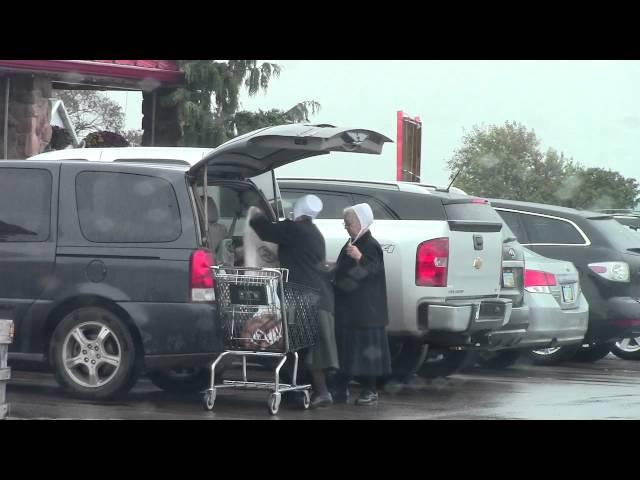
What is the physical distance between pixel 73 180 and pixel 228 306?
1.57 metres

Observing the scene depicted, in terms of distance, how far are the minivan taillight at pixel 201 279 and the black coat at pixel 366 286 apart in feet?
4.51

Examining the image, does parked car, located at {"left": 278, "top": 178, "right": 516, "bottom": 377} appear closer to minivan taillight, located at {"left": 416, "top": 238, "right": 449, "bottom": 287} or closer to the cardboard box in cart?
minivan taillight, located at {"left": 416, "top": 238, "right": 449, "bottom": 287}

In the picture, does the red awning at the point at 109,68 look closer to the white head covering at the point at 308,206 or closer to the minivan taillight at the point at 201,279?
the white head covering at the point at 308,206

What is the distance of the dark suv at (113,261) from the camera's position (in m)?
9.20

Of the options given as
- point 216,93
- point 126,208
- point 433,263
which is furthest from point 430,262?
point 216,93

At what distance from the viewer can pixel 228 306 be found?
9.23 m

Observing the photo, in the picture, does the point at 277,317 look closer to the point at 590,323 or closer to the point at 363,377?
the point at 363,377

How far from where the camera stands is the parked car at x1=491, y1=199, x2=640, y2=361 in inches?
557

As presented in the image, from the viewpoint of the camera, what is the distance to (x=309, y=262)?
386 inches

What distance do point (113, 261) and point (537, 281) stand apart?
16.9 ft

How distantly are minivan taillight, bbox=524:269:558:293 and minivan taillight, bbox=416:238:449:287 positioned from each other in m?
2.52

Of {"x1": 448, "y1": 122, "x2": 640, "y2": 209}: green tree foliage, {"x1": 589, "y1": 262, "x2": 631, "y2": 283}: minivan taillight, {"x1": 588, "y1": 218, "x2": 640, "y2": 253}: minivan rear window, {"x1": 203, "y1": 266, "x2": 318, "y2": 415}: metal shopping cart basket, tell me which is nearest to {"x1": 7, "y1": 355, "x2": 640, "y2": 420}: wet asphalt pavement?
{"x1": 203, "y1": 266, "x2": 318, "y2": 415}: metal shopping cart basket
